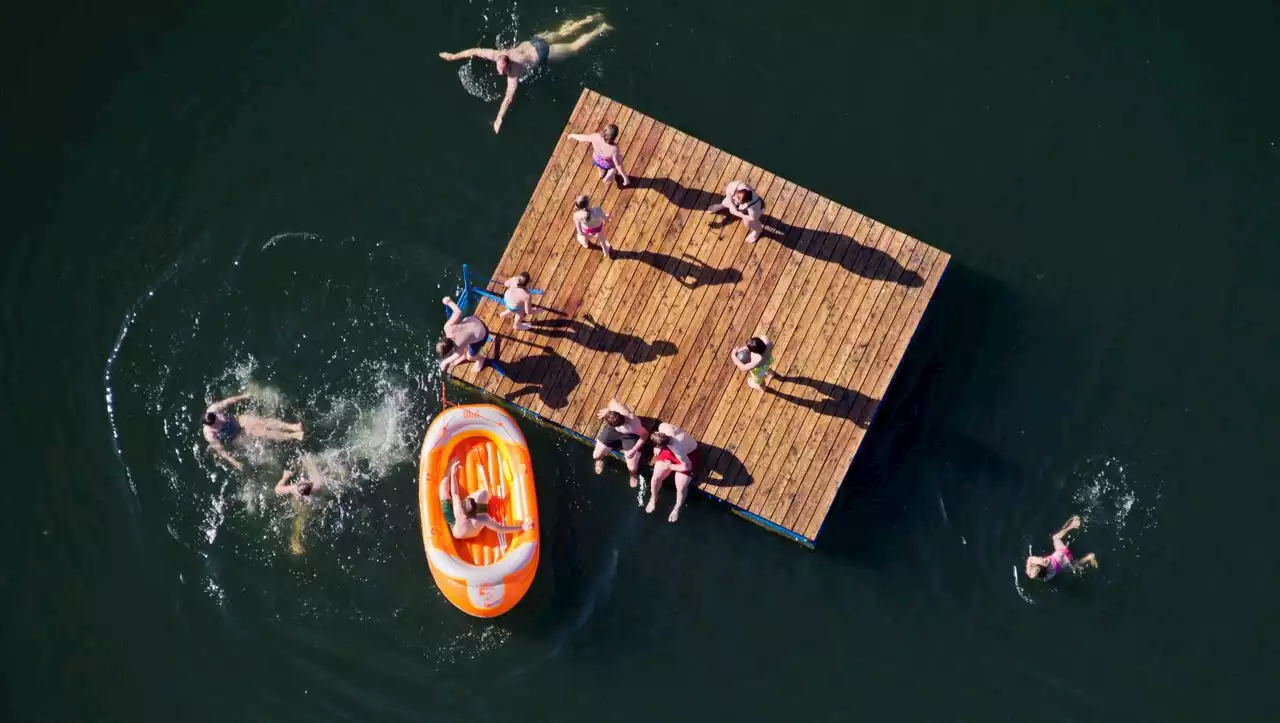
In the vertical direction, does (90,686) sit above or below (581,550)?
below

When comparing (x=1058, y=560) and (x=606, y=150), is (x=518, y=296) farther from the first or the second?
(x=1058, y=560)

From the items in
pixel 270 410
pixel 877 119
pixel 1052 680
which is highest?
pixel 877 119

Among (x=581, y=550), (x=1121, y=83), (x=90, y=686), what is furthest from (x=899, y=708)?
(x=90, y=686)

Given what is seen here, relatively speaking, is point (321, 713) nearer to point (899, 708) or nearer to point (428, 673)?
point (428, 673)

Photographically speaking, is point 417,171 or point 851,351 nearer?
point 851,351

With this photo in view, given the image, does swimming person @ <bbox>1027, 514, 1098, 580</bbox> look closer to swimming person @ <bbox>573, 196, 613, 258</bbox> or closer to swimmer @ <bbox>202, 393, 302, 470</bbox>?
swimming person @ <bbox>573, 196, 613, 258</bbox>

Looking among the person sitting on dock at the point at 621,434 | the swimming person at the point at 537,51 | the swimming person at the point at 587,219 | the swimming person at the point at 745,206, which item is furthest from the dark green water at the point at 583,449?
the swimming person at the point at 587,219
